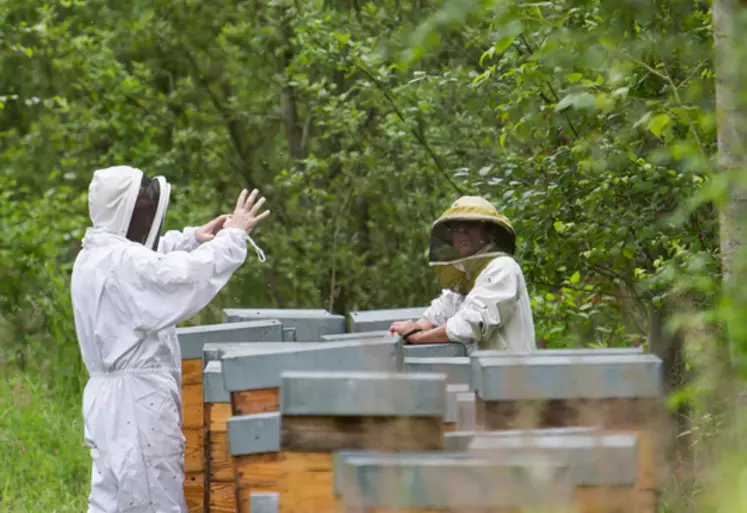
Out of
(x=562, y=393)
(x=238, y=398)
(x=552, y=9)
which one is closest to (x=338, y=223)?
(x=552, y=9)

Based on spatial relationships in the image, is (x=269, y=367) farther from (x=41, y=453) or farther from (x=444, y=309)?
(x=41, y=453)

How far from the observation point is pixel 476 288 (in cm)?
525

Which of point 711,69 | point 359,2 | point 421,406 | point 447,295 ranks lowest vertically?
point 421,406

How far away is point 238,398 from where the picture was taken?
13.4 ft

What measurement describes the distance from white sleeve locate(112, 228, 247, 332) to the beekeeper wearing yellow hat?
84cm

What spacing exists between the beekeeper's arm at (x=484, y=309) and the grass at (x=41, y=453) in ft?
8.47

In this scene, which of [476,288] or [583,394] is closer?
[583,394]

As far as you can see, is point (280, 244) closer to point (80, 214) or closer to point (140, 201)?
point (80, 214)

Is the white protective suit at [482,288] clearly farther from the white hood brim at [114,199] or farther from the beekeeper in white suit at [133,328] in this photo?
the white hood brim at [114,199]

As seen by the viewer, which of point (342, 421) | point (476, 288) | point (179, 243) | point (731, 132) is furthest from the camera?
point (179, 243)

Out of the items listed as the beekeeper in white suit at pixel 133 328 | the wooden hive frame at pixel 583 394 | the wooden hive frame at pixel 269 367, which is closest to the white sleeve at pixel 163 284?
the beekeeper in white suit at pixel 133 328

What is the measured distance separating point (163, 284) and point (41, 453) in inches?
120

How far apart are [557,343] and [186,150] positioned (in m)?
4.73

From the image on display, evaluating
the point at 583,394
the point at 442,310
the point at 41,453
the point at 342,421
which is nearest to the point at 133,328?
the point at 442,310
